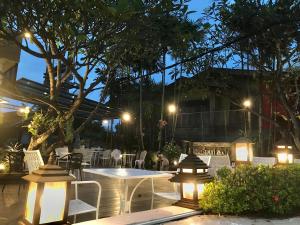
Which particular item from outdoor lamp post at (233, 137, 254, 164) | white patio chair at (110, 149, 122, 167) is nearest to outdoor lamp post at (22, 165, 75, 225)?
outdoor lamp post at (233, 137, 254, 164)

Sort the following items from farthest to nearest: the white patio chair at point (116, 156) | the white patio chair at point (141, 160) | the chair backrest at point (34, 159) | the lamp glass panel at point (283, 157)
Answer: the white patio chair at point (116, 156), the white patio chair at point (141, 160), the lamp glass panel at point (283, 157), the chair backrest at point (34, 159)

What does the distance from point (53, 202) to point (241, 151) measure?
4.19m

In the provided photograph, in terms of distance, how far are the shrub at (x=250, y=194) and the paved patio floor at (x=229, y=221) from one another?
117 mm

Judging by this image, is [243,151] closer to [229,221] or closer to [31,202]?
[229,221]

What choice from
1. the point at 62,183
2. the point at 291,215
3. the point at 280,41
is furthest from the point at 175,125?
the point at 62,183

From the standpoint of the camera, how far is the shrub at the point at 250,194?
3705mm

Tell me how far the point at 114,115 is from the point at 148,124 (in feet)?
5.73

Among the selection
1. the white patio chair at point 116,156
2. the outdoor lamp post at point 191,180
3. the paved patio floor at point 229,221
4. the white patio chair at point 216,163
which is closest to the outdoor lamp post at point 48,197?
the paved patio floor at point 229,221

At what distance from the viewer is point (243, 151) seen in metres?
5.80

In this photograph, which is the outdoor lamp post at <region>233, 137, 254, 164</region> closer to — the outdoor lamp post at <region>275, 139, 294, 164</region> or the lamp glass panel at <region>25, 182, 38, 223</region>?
the outdoor lamp post at <region>275, 139, 294, 164</region>

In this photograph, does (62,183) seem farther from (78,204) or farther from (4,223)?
(4,223)

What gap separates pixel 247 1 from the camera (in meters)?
8.26

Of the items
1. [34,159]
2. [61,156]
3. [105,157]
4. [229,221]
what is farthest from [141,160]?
[229,221]

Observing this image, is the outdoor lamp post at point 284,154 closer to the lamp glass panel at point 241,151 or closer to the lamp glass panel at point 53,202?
the lamp glass panel at point 241,151
